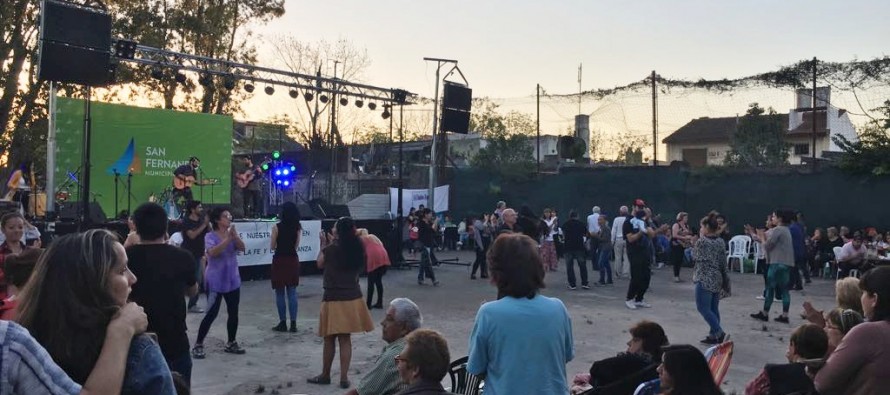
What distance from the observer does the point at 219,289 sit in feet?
25.0

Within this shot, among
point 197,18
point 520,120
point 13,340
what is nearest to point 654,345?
point 13,340

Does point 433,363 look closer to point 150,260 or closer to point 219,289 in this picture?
point 150,260

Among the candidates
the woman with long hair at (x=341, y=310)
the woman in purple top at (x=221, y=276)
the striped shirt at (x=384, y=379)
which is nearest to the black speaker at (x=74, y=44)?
the woman in purple top at (x=221, y=276)

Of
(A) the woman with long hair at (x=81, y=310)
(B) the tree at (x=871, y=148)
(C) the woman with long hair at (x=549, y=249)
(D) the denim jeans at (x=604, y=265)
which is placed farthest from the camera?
(B) the tree at (x=871, y=148)

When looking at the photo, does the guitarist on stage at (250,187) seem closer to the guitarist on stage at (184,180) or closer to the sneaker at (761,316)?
the guitarist on stage at (184,180)

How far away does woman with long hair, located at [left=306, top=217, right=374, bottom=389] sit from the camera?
21.5 feet

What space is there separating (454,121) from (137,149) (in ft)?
28.6

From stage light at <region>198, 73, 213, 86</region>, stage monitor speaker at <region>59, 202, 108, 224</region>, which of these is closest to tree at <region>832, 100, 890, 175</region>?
stage light at <region>198, 73, 213, 86</region>

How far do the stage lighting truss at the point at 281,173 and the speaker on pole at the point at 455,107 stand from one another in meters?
4.61

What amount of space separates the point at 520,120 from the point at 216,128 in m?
14.4

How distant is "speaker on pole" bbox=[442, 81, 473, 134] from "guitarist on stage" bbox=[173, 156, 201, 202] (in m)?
7.03

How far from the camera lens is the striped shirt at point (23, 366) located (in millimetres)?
1710

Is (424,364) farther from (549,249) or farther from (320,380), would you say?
(549,249)

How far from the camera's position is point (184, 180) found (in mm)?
19578
